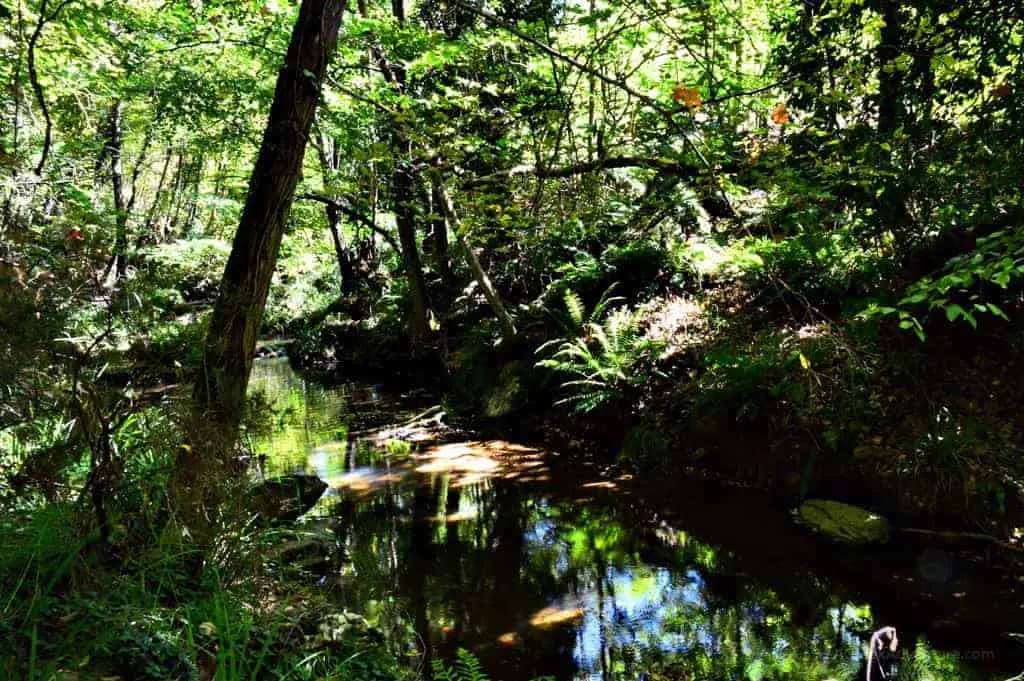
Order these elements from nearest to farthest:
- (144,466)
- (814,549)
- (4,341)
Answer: (4,341) < (144,466) < (814,549)

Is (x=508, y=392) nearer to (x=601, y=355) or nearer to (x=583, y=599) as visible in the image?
(x=601, y=355)

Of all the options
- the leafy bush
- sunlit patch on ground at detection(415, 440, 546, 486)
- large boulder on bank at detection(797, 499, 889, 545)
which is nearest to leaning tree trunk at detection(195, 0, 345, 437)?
the leafy bush

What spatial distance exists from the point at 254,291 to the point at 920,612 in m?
4.75

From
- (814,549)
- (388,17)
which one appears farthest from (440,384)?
(814,549)

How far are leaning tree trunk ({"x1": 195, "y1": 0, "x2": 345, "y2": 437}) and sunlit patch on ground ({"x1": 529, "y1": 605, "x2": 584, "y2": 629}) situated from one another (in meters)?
2.46

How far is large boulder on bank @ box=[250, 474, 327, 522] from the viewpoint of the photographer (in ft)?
16.0

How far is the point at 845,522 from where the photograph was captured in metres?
5.13

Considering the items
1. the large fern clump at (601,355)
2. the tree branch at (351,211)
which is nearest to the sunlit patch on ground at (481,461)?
the large fern clump at (601,355)

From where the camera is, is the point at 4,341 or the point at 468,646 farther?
the point at 468,646

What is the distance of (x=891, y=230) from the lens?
20.3 ft

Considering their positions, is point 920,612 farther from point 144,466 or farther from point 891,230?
point 144,466

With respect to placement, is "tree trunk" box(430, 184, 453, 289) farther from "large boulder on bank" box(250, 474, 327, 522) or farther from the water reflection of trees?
the water reflection of trees

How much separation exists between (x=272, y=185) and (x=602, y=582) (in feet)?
12.1

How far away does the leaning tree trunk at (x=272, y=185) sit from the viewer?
3.61 metres
